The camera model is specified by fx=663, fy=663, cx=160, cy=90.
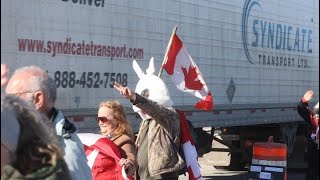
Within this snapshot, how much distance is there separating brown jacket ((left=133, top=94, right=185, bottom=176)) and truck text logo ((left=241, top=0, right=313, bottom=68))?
5.90 meters

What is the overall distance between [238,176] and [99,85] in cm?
598

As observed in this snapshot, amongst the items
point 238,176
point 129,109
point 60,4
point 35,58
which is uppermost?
point 60,4

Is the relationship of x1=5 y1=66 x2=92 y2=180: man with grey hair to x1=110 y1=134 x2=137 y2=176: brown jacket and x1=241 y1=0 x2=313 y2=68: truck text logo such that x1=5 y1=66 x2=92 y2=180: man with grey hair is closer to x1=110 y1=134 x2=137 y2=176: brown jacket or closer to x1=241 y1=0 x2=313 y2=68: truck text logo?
x1=110 y1=134 x2=137 y2=176: brown jacket

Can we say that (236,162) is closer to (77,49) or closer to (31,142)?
(77,49)

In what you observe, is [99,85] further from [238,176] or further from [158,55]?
[238,176]

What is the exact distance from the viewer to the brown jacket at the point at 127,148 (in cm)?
445

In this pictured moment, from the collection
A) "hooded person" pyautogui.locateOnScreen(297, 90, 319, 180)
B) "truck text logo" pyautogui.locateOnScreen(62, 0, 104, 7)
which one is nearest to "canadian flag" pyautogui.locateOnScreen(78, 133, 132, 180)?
"truck text logo" pyautogui.locateOnScreen(62, 0, 104, 7)

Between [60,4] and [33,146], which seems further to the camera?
[60,4]

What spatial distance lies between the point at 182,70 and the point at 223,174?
6521 mm

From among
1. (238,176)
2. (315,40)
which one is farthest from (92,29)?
(315,40)

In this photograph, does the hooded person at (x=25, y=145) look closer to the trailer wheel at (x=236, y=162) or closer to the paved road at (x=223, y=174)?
the paved road at (x=223, y=174)

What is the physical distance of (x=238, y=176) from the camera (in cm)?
1244

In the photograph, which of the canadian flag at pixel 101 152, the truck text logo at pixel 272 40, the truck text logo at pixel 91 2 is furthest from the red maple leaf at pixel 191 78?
the truck text logo at pixel 272 40

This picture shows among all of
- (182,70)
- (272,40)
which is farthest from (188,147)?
(272,40)
